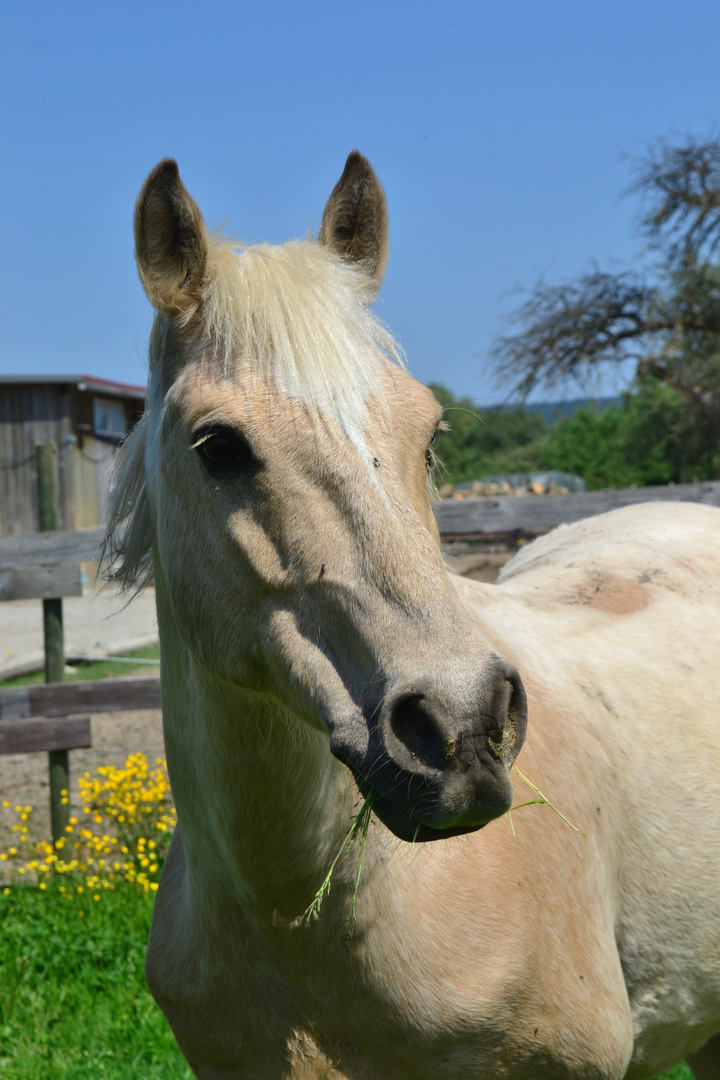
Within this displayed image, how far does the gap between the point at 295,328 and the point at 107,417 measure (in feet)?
76.3

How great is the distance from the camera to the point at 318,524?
1.69 m

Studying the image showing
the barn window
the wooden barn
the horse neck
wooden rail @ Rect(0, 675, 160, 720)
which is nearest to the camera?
the horse neck

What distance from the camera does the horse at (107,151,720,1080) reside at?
5.16 feet

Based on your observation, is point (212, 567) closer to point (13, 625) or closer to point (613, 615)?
point (613, 615)

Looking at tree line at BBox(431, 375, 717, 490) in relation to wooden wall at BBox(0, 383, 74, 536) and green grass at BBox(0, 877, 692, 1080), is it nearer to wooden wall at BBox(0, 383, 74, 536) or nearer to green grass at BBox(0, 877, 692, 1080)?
green grass at BBox(0, 877, 692, 1080)

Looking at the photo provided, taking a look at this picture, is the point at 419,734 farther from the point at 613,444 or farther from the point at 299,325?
the point at 613,444

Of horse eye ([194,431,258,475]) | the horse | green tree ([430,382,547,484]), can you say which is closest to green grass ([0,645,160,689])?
the horse

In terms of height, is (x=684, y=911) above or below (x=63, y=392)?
below

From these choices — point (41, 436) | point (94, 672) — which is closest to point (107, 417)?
point (41, 436)

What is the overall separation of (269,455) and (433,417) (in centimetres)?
39

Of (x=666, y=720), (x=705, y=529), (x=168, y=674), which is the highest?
(x=705, y=529)

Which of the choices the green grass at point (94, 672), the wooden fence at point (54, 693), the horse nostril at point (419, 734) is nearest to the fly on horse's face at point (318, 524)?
the horse nostril at point (419, 734)

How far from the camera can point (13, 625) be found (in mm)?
15820

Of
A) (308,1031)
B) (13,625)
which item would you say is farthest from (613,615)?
(13,625)
